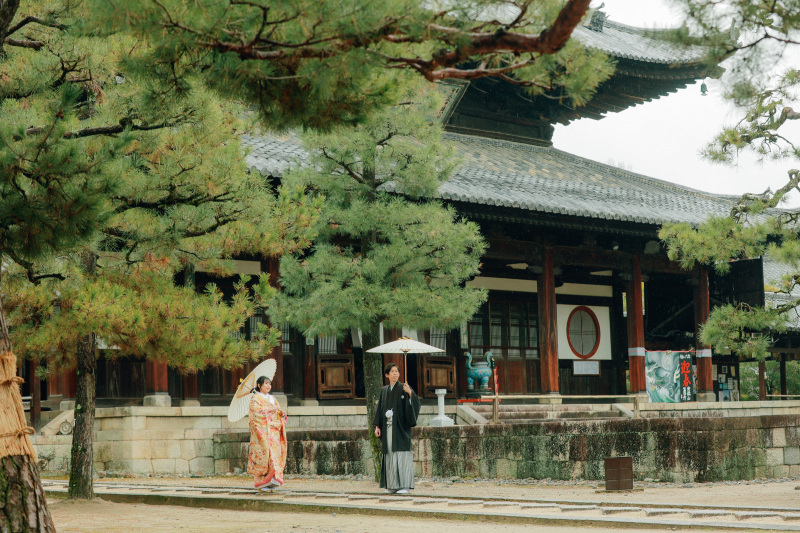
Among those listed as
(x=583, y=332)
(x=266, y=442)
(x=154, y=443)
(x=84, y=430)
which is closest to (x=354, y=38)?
(x=84, y=430)

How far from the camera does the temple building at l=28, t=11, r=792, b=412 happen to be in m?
16.2

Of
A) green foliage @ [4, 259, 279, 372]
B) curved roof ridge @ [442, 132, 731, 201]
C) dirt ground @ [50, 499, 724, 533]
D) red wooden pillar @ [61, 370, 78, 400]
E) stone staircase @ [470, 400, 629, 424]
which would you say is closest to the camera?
dirt ground @ [50, 499, 724, 533]

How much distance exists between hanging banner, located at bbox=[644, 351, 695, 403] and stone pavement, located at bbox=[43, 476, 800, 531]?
282 inches

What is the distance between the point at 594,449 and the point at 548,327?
5.40 meters

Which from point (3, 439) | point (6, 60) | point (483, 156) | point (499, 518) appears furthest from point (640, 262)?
point (3, 439)

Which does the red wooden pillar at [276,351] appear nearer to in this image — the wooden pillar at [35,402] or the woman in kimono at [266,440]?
the woman in kimono at [266,440]

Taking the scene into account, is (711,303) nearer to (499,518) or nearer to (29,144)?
(499,518)

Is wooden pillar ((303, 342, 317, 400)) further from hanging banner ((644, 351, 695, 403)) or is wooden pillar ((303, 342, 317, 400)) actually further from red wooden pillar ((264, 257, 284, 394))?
hanging banner ((644, 351, 695, 403))

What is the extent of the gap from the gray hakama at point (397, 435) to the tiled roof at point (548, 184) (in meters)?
3.98

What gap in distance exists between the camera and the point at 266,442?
12.0 meters

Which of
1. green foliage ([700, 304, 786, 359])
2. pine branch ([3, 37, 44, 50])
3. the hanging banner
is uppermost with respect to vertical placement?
pine branch ([3, 37, 44, 50])

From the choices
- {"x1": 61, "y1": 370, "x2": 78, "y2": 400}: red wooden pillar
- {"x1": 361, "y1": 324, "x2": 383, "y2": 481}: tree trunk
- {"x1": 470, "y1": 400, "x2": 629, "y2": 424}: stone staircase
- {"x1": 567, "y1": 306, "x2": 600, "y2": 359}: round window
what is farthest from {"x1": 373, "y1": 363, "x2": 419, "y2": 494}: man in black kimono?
{"x1": 567, "y1": 306, "x2": 600, "y2": 359}: round window

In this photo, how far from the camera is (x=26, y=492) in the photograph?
5410 millimetres

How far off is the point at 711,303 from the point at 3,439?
1920 cm
